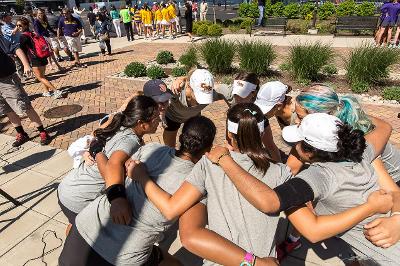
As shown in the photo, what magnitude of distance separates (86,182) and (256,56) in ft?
21.7

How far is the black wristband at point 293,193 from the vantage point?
5.12ft

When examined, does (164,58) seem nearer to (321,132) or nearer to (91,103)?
(91,103)

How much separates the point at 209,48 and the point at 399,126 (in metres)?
5.24

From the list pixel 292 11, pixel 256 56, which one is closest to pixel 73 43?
pixel 256 56

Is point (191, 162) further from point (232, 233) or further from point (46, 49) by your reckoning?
point (46, 49)

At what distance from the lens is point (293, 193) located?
1.58 metres

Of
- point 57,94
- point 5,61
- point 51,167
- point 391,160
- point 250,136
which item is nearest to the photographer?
point 250,136

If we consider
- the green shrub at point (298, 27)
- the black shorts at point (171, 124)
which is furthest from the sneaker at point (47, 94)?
the green shrub at point (298, 27)

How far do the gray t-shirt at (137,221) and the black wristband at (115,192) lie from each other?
0.05 metres

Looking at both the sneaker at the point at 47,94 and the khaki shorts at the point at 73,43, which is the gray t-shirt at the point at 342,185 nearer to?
the sneaker at the point at 47,94

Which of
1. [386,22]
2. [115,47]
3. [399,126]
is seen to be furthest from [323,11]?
[399,126]

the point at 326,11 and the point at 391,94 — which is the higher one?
the point at 326,11

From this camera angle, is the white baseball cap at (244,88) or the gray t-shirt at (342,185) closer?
the gray t-shirt at (342,185)

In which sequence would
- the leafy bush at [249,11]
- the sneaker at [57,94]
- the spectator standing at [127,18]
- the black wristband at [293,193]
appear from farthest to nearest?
the leafy bush at [249,11] < the spectator standing at [127,18] < the sneaker at [57,94] < the black wristband at [293,193]
